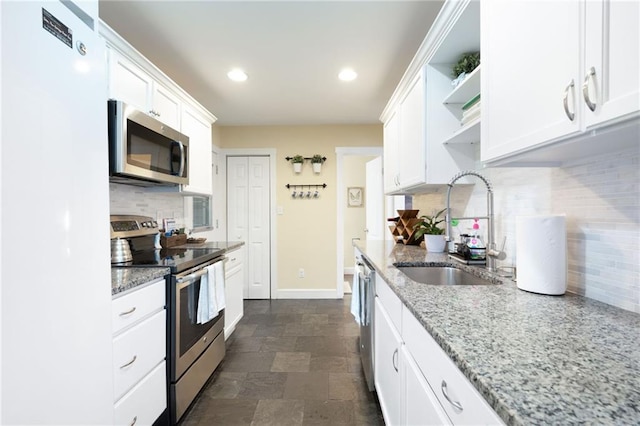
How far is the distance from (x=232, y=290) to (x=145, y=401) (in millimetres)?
1357

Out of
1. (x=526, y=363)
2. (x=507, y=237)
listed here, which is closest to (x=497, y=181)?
(x=507, y=237)

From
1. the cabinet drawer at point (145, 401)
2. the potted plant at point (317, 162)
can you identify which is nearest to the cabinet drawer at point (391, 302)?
the cabinet drawer at point (145, 401)

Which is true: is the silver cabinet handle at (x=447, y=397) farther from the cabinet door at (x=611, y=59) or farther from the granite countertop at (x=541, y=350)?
the cabinet door at (x=611, y=59)

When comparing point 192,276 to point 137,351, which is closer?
point 137,351

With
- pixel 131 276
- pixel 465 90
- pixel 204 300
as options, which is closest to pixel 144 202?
pixel 204 300

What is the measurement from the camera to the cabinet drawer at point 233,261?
102 inches

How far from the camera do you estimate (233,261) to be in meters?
2.74

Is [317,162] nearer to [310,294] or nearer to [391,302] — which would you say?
[310,294]

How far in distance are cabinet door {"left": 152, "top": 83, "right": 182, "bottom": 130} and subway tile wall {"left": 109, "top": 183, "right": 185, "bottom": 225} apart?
59 centimetres

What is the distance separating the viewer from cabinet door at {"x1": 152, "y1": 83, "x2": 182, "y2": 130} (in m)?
2.10

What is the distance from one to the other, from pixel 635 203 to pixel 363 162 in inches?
193

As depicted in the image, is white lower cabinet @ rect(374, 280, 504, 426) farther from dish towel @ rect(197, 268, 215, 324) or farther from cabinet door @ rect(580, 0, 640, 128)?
dish towel @ rect(197, 268, 215, 324)

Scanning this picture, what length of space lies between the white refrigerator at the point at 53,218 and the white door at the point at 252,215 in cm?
300

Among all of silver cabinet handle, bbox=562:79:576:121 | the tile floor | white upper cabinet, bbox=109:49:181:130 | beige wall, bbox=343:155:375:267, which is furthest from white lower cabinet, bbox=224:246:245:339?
beige wall, bbox=343:155:375:267
